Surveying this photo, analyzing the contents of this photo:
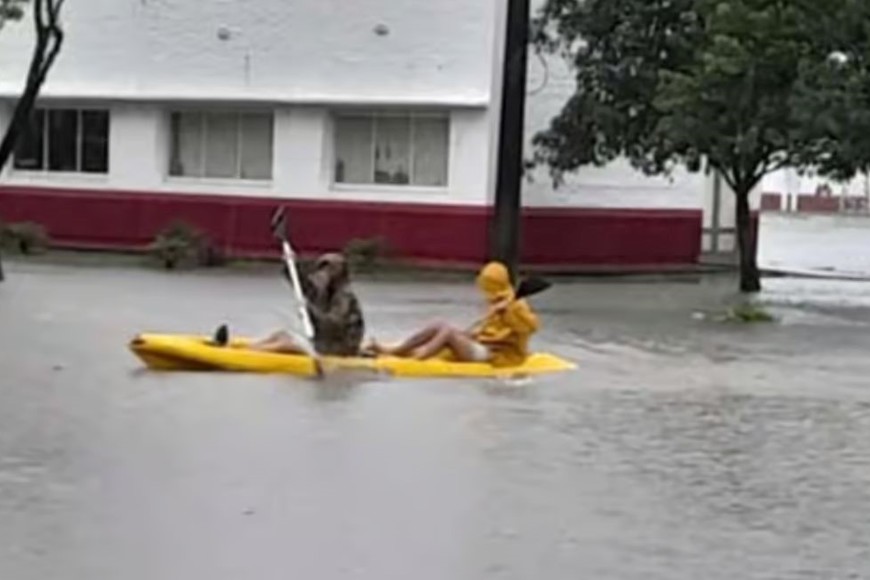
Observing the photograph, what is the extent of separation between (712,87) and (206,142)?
13794mm

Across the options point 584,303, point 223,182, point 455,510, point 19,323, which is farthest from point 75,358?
point 223,182

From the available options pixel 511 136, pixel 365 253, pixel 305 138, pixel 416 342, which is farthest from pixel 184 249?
pixel 416 342

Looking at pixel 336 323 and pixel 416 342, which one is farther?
pixel 416 342

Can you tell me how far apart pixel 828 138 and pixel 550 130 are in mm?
8567

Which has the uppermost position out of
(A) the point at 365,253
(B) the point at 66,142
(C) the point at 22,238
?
(B) the point at 66,142

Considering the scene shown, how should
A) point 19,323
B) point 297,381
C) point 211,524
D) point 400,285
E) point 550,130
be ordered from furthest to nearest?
point 550,130
point 400,285
point 19,323
point 297,381
point 211,524

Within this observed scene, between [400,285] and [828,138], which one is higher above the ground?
[828,138]

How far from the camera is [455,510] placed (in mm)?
10656

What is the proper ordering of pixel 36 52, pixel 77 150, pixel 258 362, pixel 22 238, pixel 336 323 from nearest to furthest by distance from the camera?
pixel 258 362
pixel 336 323
pixel 36 52
pixel 22 238
pixel 77 150

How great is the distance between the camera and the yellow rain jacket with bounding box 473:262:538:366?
17.7 m

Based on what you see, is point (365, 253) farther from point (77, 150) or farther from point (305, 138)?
point (77, 150)

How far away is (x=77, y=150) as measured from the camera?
4103cm

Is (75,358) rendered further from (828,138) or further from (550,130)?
(550,130)

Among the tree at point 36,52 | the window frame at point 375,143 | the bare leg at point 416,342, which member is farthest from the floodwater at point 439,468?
Result: the window frame at point 375,143
